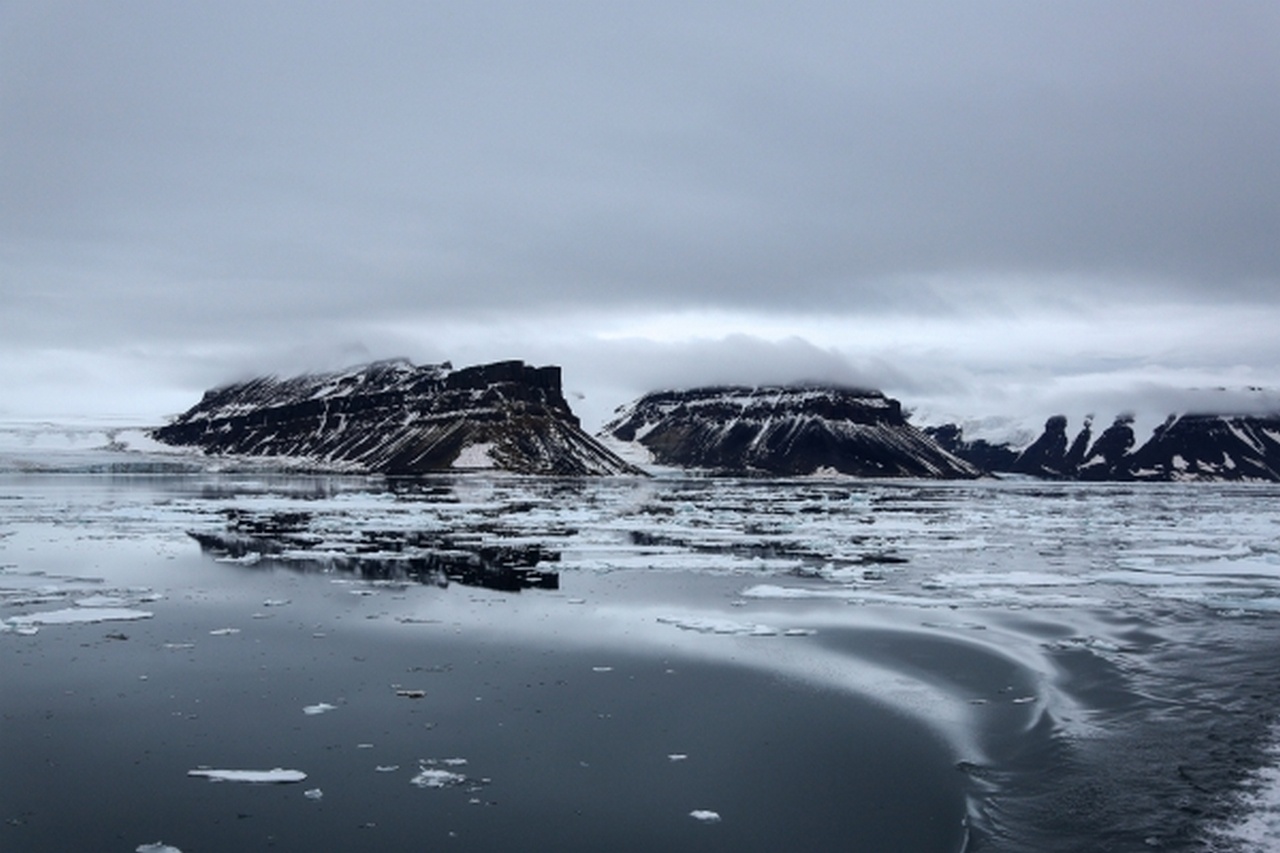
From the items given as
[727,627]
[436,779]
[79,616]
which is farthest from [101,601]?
[436,779]

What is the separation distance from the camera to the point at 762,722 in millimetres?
16375

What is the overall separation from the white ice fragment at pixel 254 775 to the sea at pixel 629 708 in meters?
0.05

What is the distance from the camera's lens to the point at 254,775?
43.1 feet

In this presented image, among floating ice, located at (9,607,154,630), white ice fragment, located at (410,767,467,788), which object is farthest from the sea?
floating ice, located at (9,607,154,630)

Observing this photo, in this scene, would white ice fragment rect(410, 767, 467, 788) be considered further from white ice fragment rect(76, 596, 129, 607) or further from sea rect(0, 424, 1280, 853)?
white ice fragment rect(76, 596, 129, 607)

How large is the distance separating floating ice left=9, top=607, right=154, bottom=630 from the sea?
144 millimetres

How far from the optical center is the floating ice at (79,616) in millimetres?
23406

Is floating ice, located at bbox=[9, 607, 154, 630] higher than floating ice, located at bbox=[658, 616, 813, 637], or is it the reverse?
floating ice, located at bbox=[9, 607, 154, 630]

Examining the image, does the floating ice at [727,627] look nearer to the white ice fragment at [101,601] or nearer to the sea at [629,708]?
the sea at [629,708]

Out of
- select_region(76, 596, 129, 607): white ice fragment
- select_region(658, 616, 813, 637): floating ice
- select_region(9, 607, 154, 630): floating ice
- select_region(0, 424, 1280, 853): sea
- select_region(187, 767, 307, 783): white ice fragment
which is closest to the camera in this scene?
select_region(0, 424, 1280, 853): sea

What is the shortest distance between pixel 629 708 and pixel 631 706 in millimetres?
129

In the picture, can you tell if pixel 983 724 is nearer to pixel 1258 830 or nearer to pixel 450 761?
pixel 1258 830

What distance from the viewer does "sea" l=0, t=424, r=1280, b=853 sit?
39.2 ft

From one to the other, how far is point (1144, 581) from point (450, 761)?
2889 cm
